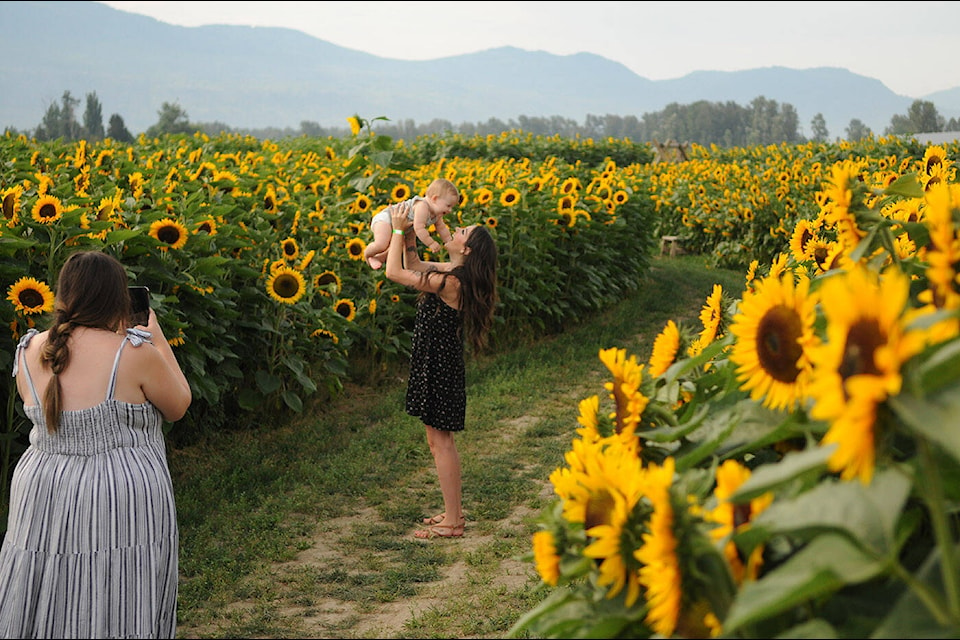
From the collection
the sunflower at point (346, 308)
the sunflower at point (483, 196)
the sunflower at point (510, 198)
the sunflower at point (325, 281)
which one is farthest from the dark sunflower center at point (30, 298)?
the sunflower at point (510, 198)

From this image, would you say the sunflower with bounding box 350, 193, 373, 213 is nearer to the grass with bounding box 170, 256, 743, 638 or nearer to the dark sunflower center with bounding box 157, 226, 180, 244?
the grass with bounding box 170, 256, 743, 638

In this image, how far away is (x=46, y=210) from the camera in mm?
4812

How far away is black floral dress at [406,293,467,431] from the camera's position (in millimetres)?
5242

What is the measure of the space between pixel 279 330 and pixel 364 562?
227cm

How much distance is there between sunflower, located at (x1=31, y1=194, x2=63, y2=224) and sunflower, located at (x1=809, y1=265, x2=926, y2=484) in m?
4.52

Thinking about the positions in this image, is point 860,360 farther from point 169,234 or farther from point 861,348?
point 169,234

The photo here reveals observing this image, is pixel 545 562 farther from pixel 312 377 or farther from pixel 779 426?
pixel 312 377

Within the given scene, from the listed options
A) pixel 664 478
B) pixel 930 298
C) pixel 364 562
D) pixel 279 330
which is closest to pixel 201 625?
pixel 364 562

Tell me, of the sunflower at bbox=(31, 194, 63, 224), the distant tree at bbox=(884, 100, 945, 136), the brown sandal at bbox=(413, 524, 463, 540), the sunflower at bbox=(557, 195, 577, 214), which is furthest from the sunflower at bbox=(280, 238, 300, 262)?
Result: the distant tree at bbox=(884, 100, 945, 136)

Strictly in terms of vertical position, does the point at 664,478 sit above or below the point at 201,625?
above

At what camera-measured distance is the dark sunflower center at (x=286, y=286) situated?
6.20 m

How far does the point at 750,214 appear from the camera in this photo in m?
13.4

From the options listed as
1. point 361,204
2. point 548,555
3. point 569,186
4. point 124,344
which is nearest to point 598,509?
point 548,555

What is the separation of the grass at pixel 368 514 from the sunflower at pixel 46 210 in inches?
65.3
